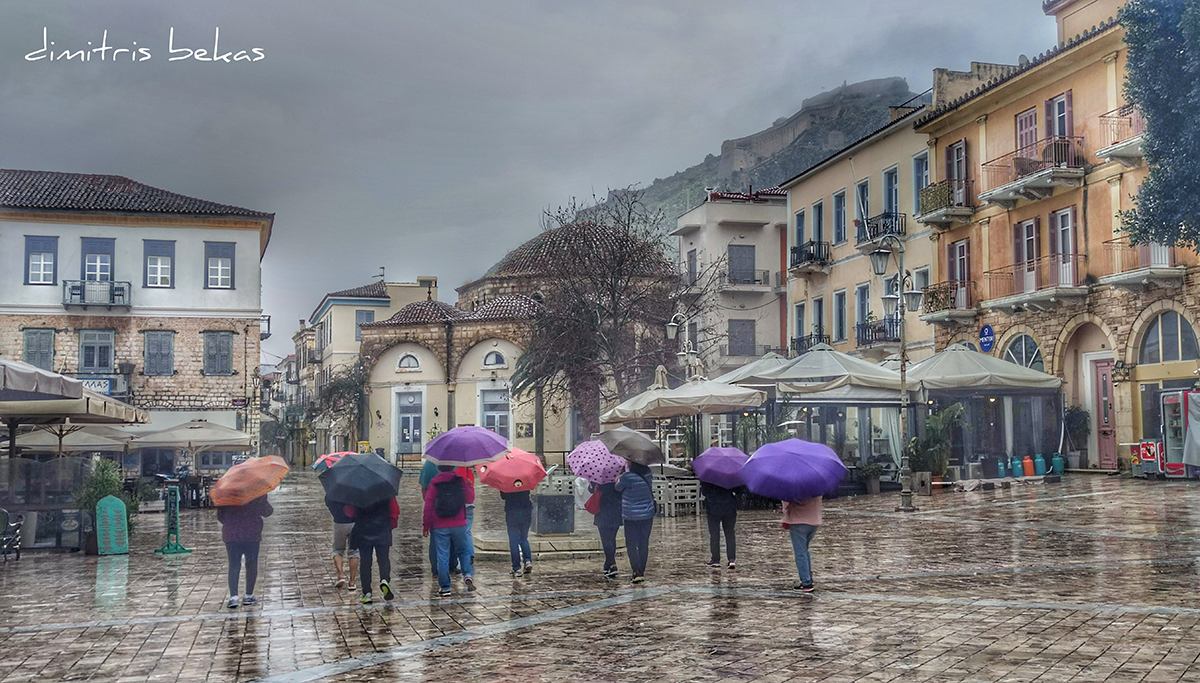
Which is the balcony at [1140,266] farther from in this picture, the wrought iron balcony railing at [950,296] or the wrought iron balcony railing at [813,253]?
the wrought iron balcony railing at [813,253]

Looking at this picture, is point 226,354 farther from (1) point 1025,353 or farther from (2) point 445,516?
(2) point 445,516

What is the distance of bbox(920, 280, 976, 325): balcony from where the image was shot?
33.7 m

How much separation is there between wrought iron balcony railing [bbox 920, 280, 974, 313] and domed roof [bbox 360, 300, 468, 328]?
30324 mm

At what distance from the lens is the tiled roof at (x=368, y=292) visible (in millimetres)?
75794

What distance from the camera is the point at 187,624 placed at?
10.1 metres

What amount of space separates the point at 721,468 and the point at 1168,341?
1834 cm

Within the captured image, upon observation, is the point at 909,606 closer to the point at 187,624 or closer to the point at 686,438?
the point at 187,624

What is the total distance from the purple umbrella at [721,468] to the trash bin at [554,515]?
323 centimetres

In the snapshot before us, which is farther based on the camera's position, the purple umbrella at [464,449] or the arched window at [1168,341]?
the arched window at [1168,341]

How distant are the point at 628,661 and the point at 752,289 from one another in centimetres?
4334

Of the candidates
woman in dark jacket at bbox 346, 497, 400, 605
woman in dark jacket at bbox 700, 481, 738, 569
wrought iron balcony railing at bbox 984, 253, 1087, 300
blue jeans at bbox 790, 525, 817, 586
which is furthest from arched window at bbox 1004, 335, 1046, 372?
woman in dark jacket at bbox 346, 497, 400, 605

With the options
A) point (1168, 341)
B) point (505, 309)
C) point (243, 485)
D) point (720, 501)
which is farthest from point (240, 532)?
point (505, 309)

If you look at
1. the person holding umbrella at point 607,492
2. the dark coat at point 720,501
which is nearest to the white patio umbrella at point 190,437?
the person holding umbrella at point 607,492

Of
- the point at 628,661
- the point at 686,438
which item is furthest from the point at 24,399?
the point at 686,438
